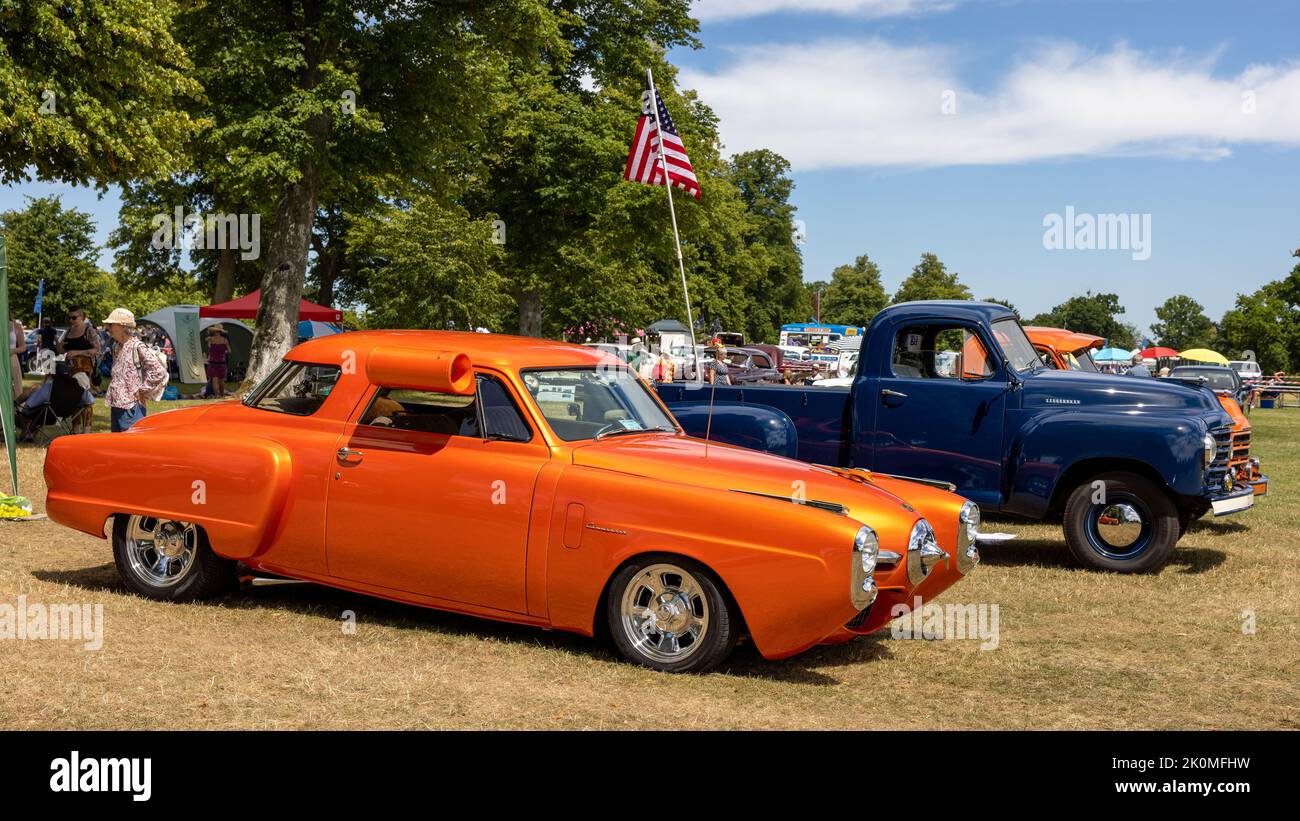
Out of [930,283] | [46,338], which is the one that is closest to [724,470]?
[46,338]

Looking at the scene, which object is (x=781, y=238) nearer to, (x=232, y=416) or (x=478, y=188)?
(x=478, y=188)

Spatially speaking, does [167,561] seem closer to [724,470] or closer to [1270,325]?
[724,470]

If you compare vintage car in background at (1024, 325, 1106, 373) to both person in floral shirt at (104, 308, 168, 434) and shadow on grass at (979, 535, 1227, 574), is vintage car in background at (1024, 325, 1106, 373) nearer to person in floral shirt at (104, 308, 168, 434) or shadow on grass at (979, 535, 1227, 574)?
shadow on grass at (979, 535, 1227, 574)

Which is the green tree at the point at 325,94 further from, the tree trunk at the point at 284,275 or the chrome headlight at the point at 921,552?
the chrome headlight at the point at 921,552

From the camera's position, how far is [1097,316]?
14625 centimetres

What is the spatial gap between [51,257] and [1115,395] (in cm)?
7103

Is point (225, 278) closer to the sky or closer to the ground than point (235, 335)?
closer to the sky

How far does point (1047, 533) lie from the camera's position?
12.1 m

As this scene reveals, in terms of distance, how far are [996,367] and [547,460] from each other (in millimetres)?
5394

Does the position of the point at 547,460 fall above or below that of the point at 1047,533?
above

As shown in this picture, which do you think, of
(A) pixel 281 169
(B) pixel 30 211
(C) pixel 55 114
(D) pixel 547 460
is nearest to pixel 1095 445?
(D) pixel 547 460

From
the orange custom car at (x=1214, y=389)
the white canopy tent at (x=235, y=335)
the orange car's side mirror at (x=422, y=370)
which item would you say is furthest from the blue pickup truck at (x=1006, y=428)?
the white canopy tent at (x=235, y=335)

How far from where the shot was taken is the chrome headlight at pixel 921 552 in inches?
245
